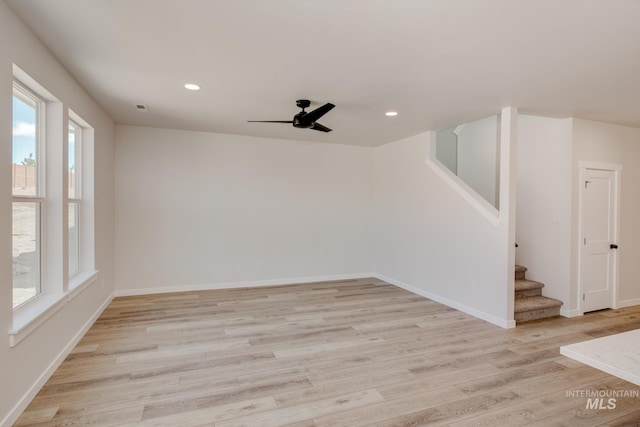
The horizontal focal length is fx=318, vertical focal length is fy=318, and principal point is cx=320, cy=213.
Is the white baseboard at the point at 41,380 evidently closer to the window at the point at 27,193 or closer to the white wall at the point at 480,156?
the window at the point at 27,193

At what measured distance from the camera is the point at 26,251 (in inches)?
98.3

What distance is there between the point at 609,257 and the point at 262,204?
5.25m

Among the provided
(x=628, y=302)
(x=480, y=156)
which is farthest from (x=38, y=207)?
(x=628, y=302)

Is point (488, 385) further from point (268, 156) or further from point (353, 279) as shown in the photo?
point (268, 156)

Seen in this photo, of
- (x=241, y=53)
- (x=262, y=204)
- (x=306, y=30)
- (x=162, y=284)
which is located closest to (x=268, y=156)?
(x=262, y=204)

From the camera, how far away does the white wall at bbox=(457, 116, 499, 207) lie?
5.41m

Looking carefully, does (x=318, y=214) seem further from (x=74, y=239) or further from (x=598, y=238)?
(x=598, y=238)

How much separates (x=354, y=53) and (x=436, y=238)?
3.28m

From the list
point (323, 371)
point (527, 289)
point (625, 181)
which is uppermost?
point (625, 181)

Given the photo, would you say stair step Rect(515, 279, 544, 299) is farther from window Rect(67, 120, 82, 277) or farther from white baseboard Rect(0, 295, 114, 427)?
window Rect(67, 120, 82, 277)

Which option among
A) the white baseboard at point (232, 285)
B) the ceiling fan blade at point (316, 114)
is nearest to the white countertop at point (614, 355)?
the ceiling fan blade at point (316, 114)

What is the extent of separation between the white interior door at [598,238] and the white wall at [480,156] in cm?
128

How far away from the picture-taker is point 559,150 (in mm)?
4230

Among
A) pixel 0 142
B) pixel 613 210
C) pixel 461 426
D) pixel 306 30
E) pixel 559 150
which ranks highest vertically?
pixel 306 30
